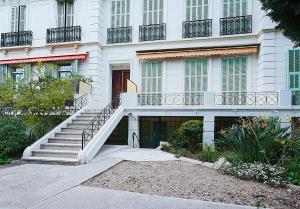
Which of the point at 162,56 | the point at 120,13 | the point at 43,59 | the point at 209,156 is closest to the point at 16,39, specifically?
the point at 43,59

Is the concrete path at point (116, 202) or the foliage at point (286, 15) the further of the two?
the concrete path at point (116, 202)

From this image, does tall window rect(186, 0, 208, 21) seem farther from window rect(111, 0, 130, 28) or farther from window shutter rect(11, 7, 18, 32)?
window shutter rect(11, 7, 18, 32)

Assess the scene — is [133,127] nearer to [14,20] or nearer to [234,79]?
[234,79]

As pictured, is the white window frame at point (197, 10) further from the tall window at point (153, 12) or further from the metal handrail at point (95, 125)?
the metal handrail at point (95, 125)

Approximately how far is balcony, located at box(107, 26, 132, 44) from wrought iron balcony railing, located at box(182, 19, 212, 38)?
3019mm

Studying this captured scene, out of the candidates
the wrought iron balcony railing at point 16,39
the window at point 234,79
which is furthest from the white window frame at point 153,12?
the wrought iron balcony railing at point 16,39

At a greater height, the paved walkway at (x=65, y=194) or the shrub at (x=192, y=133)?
the shrub at (x=192, y=133)

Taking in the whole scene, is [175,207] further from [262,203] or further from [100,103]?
[100,103]

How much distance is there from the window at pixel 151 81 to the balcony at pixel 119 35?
1748 millimetres

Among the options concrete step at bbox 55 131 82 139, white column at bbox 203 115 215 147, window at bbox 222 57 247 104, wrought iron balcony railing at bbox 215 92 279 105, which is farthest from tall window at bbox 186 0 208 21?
concrete step at bbox 55 131 82 139

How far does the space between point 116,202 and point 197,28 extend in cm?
1123

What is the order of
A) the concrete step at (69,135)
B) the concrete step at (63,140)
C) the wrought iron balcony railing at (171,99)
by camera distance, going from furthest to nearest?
the wrought iron balcony railing at (171,99) → the concrete step at (69,135) → the concrete step at (63,140)

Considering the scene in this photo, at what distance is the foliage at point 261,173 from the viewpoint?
7.00m

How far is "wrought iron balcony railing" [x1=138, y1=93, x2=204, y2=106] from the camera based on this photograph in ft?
46.7
